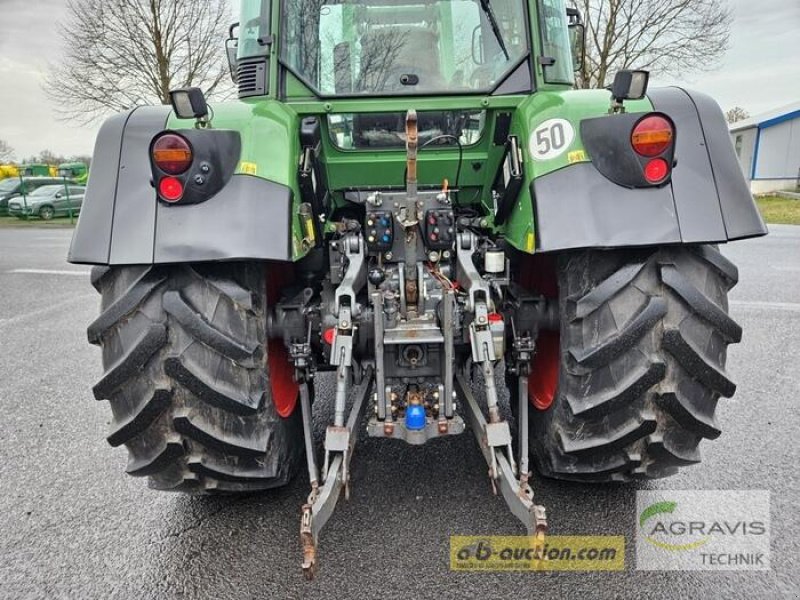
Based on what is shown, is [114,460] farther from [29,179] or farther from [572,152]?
[29,179]

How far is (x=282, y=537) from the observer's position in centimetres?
249

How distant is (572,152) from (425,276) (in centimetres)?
83

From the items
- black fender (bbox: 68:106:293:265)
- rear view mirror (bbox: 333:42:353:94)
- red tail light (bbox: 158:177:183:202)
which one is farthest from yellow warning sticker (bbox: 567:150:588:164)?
red tail light (bbox: 158:177:183:202)

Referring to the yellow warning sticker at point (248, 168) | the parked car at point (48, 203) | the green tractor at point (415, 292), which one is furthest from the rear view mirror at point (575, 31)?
the parked car at point (48, 203)

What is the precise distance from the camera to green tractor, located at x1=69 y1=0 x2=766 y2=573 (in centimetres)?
206

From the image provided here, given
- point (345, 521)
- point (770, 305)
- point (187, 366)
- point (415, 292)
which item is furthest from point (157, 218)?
point (770, 305)

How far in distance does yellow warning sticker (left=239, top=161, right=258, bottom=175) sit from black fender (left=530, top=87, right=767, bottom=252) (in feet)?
3.46

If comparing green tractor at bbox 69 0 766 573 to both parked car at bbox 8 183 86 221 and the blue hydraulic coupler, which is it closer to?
the blue hydraulic coupler

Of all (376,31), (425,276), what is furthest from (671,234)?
(376,31)

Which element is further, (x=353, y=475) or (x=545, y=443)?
(x=353, y=475)

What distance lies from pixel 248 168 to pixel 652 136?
1458 mm

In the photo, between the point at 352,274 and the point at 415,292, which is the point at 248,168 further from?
the point at 415,292

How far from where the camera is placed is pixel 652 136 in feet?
6.65

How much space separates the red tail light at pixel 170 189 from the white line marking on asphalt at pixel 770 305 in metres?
6.19
